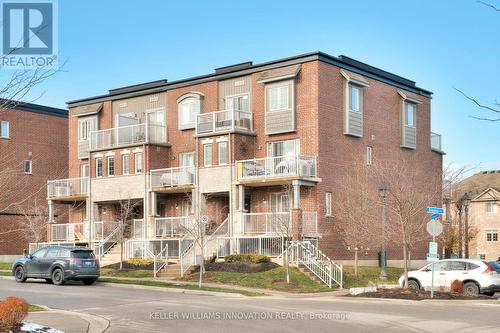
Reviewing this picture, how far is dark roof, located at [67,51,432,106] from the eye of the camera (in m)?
37.9

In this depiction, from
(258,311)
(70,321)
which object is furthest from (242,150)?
(70,321)

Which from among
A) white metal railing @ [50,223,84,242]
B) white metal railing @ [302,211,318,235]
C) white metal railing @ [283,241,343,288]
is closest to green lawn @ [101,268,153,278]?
white metal railing @ [283,241,343,288]

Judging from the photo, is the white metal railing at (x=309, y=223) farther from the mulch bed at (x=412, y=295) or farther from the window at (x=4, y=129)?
the window at (x=4, y=129)

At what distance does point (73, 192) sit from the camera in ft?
151

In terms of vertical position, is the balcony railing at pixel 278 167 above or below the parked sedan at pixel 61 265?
above

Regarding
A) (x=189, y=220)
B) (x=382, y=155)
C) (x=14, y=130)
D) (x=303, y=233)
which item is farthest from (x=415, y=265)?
(x=14, y=130)

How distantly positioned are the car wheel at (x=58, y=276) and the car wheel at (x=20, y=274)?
1841mm

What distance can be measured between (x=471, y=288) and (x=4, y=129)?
37.6 m

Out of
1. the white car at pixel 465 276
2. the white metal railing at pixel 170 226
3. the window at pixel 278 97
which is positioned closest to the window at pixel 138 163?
the white metal railing at pixel 170 226

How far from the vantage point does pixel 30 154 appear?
5284cm

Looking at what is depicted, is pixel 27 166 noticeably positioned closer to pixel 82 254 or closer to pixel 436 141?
pixel 82 254

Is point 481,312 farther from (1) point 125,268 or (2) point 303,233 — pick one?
(1) point 125,268

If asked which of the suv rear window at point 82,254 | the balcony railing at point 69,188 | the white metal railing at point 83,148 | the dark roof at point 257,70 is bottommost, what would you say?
the suv rear window at point 82,254

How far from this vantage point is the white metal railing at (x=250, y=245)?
33.9 metres
